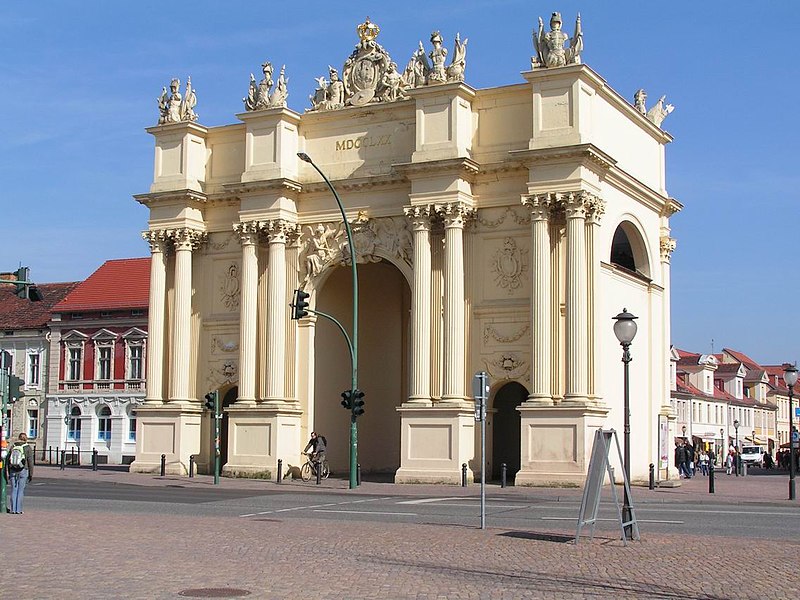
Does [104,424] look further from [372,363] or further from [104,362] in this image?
[372,363]

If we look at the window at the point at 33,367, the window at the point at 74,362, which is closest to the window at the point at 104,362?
the window at the point at 74,362

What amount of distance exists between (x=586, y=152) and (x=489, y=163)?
3.78 metres

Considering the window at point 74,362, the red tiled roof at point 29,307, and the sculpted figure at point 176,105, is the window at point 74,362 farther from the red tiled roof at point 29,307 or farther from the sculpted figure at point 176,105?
the sculpted figure at point 176,105

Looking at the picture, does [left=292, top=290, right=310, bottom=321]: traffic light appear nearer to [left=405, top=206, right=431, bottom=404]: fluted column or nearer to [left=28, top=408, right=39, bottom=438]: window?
[left=405, top=206, right=431, bottom=404]: fluted column

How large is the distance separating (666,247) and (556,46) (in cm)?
1069

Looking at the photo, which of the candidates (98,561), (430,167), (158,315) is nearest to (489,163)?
(430,167)

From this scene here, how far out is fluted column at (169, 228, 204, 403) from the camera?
44.7 m

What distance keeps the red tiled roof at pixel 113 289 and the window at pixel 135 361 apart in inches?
99.5

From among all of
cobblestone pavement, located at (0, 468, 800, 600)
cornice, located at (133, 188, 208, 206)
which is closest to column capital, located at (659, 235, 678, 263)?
cornice, located at (133, 188, 208, 206)

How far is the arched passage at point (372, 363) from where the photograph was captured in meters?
45.5

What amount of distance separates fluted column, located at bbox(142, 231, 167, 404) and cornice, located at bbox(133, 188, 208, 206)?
1.22 metres

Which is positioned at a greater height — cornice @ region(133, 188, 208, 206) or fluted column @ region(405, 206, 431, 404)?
cornice @ region(133, 188, 208, 206)

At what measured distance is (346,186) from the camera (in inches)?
1660

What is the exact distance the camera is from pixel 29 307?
250 feet
